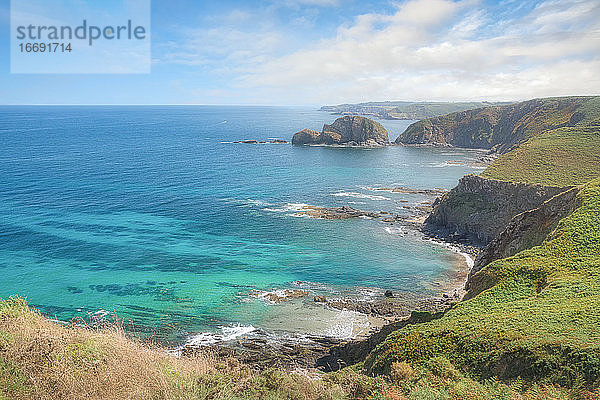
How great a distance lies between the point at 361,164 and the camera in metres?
143

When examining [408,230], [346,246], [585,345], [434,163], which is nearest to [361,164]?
[434,163]

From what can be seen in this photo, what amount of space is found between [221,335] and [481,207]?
53.1 metres

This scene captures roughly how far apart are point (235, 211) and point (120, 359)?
64137 mm

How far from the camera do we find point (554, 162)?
7681cm

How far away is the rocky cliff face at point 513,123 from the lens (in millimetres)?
148875

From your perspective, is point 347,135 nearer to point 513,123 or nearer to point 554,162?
point 513,123

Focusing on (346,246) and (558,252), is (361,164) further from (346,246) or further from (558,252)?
(558,252)

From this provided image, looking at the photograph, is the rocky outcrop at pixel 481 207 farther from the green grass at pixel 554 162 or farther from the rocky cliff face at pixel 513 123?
the rocky cliff face at pixel 513 123

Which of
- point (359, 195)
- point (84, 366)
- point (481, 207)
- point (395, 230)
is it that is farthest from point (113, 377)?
point (359, 195)

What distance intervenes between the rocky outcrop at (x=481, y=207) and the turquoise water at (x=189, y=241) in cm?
849

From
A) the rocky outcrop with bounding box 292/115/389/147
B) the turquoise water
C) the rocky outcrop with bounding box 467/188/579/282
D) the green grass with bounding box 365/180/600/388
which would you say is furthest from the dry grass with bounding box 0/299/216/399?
the rocky outcrop with bounding box 292/115/389/147

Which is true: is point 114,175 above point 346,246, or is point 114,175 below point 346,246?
Answer: above

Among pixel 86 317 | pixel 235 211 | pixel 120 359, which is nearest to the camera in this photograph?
pixel 120 359

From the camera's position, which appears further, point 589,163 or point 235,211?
point 235,211
